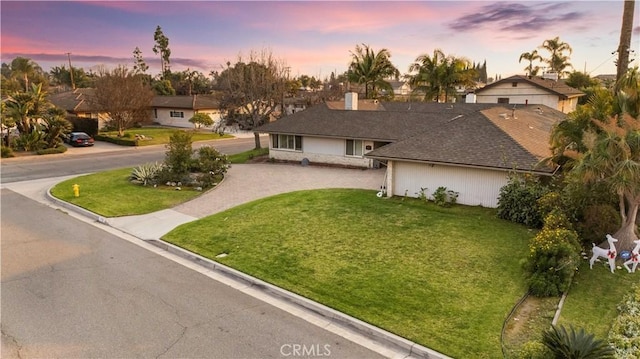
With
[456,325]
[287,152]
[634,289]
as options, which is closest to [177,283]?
[456,325]

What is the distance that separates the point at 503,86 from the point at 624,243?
3996 cm

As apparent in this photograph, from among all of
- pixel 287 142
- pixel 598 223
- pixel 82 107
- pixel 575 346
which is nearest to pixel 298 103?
pixel 82 107

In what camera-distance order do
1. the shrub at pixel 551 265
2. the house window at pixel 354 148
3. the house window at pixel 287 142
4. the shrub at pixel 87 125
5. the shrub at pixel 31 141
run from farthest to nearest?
the shrub at pixel 87 125 → the shrub at pixel 31 141 → the house window at pixel 287 142 → the house window at pixel 354 148 → the shrub at pixel 551 265

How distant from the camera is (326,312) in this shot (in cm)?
1014

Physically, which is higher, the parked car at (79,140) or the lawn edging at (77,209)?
the parked car at (79,140)

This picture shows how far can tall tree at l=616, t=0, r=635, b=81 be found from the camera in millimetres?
15531

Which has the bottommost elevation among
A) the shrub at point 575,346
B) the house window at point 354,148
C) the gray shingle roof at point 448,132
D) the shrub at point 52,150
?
the shrub at point 575,346

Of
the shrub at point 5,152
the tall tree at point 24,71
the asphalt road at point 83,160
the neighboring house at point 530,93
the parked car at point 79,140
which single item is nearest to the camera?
the asphalt road at point 83,160

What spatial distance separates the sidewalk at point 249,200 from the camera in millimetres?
9263

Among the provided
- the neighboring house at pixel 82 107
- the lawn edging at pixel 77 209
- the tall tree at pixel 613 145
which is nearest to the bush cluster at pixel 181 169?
the lawn edging at pixel 77 209

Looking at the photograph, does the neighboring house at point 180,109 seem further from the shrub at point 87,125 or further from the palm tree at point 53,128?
the palm tree at point 53,128

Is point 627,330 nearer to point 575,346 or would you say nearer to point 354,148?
point 575,346

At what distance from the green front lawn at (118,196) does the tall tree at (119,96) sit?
1991 centimetres

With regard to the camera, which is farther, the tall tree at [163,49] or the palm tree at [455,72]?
the tall tree at [163,49]
